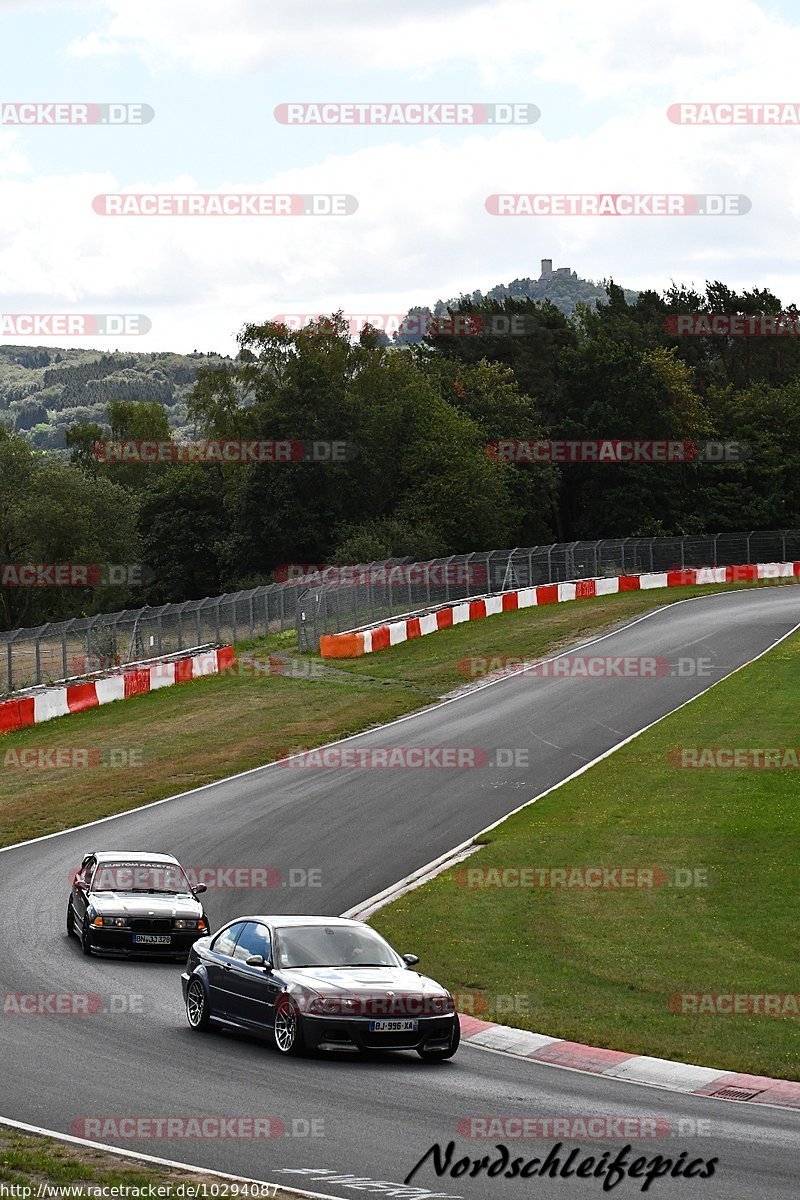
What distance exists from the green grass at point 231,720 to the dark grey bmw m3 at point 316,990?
12.9 m

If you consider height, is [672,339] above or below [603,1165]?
above

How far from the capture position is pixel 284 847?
25.4 m

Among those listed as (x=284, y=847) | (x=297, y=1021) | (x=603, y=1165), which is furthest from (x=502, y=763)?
(x=603, y=1165)

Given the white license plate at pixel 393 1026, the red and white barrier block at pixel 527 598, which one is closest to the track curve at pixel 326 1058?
the white license plate at pixel 393 1026

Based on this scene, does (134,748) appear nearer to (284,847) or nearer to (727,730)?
(284,847)

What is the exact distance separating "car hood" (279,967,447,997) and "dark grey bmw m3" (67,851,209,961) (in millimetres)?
5441

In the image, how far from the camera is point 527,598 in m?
59.0

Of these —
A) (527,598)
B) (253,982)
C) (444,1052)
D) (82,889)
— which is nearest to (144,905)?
(82,889)

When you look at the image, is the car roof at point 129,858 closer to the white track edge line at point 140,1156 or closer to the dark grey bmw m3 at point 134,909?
the dark grey bmw m3 at point 134,909

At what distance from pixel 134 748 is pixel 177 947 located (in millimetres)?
16600

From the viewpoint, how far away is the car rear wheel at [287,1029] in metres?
14.3

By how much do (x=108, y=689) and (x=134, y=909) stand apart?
2257 centimetres

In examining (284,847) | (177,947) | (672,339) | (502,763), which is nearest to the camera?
(177,947)

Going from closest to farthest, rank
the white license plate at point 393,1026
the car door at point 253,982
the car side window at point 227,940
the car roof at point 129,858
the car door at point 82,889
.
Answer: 1. the white license plate at point 393,1026
2. the car door at point 253,982
3. the car side window at point 227,940
4. the car door at point 82,889
5. the car roof at point 129,858
